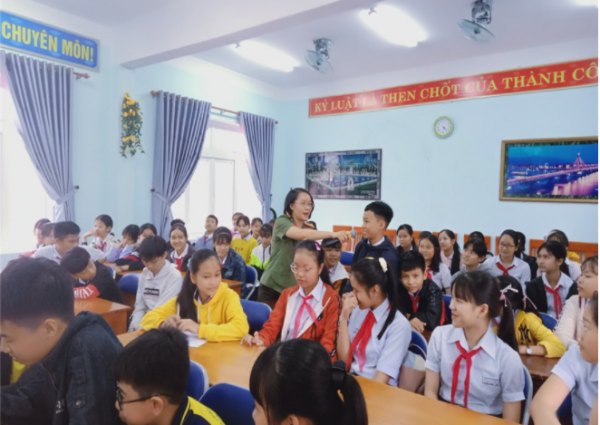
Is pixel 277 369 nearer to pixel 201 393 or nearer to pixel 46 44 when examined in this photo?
pixel 201 393

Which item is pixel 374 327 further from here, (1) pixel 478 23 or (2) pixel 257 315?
(1) pixel 478 23

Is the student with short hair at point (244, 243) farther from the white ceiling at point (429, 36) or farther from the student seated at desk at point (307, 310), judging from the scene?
the student seated at desk at point (307, 310)

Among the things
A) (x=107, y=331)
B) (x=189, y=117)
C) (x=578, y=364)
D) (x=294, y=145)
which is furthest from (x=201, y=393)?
(x=294, y=145)

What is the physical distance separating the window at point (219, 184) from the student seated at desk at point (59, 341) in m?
5.08

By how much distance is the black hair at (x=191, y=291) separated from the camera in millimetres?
2137

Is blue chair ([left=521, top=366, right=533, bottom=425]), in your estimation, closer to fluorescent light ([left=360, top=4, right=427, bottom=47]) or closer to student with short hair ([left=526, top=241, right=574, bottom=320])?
student with short hair ([left=526, top=241, right=574, bottom=320])

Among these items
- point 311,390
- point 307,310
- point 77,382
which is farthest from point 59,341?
point 307,310

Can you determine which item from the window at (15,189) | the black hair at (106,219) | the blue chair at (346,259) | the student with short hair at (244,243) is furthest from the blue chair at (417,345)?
the window at (15,189)

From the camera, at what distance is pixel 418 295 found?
101 inches

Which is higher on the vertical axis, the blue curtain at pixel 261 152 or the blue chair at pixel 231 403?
the blue curtain at pixel 261 152

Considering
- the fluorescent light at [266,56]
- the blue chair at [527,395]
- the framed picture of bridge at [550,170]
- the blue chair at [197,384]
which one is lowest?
the blue chair at [527,395]

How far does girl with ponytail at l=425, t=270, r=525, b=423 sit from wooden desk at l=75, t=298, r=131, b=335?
5.88 ft

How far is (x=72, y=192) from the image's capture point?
4.71 metres

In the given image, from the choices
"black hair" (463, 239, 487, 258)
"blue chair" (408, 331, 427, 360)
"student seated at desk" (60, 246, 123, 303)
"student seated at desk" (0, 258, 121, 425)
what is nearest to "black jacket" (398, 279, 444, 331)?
"blue chair" (408, 331, 427, 360)
